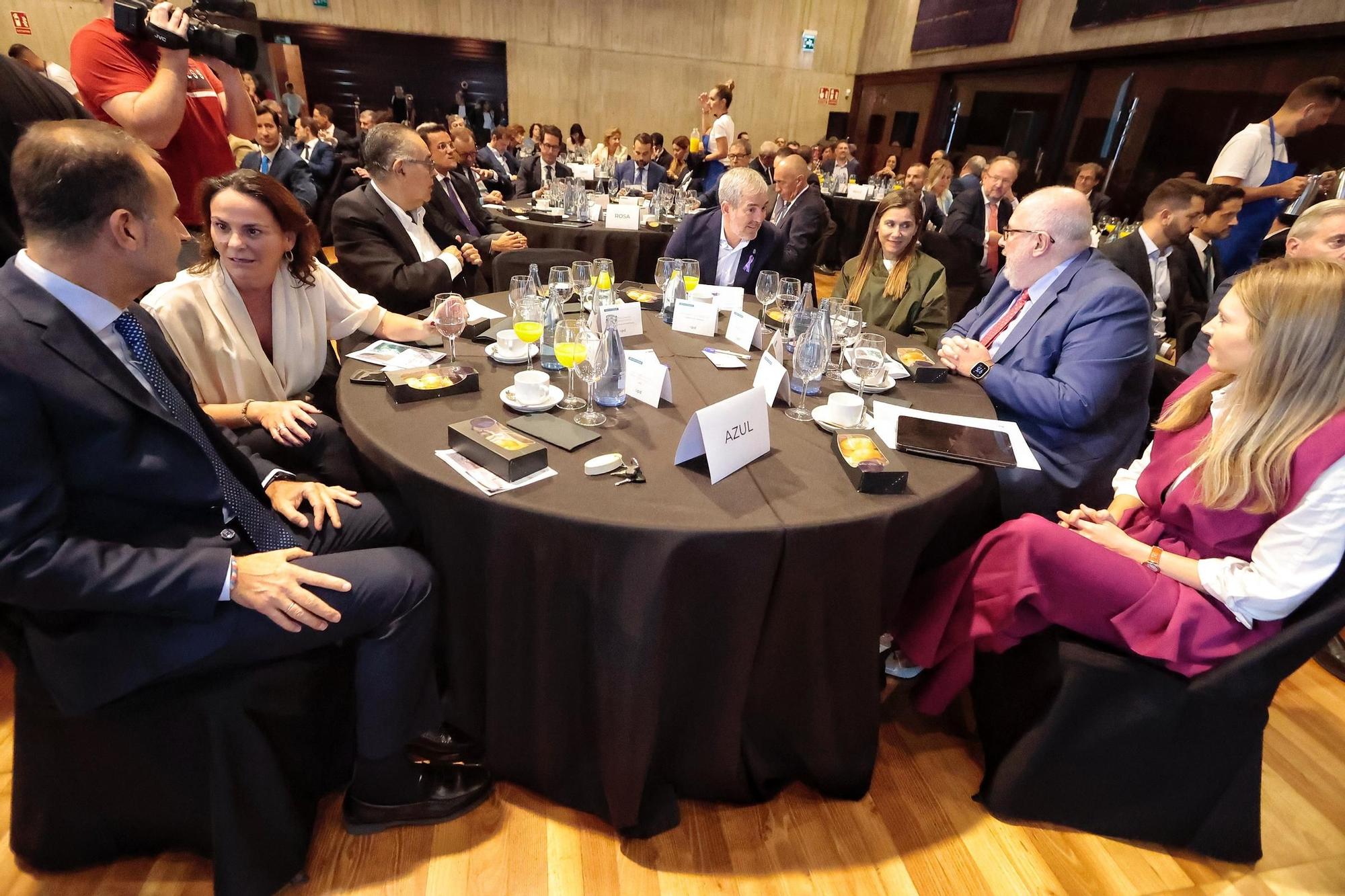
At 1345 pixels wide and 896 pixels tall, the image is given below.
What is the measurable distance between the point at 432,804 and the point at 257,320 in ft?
4.92

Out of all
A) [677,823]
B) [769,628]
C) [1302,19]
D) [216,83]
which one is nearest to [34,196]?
[769,628]

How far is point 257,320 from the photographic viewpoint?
2.02 m

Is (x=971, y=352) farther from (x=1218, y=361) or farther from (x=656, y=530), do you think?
(x=656, y=530)

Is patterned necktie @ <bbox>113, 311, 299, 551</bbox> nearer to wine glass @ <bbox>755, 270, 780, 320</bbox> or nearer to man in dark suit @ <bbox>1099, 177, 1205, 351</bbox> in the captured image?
wine glass @ <bbox>755, 270, 780, 320</bbox>

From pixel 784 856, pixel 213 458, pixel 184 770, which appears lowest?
pixel 784 856

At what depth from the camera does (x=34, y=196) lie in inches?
44.4

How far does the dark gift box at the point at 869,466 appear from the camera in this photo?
143 centimetres

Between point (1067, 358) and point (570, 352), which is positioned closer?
point (570, 352)

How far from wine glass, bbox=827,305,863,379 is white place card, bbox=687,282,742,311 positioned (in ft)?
1.69

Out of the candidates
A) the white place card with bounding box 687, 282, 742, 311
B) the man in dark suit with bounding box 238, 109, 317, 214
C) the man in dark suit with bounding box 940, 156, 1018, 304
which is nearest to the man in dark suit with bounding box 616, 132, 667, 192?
the man in dark suit with bounding box 238, 109, 317, 214

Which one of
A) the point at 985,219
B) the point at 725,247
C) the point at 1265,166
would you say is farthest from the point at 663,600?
the point at 985,219

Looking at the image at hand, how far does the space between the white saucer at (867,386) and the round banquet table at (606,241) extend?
2.84m

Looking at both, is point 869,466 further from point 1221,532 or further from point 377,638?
point 377,638

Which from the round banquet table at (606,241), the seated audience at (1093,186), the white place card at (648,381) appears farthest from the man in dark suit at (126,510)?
the seated audience at (1093,186)
